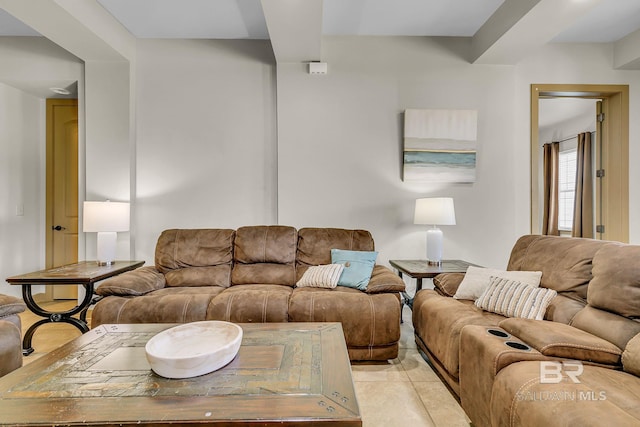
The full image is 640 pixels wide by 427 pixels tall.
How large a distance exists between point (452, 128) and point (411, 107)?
1.54 feet

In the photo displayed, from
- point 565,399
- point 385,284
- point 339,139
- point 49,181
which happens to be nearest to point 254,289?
point 385,284

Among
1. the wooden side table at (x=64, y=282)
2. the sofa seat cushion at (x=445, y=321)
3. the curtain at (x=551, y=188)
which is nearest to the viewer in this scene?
the sofa seat cushion at (x=445, y=321)

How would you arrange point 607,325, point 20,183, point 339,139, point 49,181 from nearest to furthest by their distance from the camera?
1. point 607,325
2. point 339,139
3. point 20,183
4. point 49,181

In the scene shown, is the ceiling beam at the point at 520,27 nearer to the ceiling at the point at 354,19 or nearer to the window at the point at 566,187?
the ceiling at the point at 354,19

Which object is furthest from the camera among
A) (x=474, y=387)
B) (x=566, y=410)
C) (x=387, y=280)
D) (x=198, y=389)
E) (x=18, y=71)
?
(x=18, y=71)

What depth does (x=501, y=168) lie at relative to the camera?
354 centimetres

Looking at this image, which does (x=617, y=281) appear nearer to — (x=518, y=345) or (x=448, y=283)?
(x=518, y=345)

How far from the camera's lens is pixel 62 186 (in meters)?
4.00

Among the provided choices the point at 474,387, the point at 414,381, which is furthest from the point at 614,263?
the point at 414,381

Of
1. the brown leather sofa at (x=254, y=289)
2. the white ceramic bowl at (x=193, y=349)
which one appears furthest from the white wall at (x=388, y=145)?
the white ceramic bowl at (x=193, y=349)

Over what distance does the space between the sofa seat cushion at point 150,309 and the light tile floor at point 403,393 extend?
30.2 inches

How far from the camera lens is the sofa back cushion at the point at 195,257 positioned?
292cm

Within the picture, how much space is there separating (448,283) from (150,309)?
2.13 meters

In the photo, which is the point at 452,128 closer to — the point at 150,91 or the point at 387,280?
the point at 387,280
